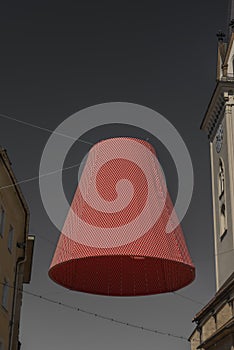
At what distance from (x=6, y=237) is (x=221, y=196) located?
29.9 meters

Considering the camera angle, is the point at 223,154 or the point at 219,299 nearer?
the point at 219,299

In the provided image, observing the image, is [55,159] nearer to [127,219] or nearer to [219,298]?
[127,219]

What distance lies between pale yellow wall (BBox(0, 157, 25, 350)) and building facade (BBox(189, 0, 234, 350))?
16.8 metres

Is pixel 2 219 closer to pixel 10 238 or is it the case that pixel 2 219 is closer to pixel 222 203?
pixel 10 238

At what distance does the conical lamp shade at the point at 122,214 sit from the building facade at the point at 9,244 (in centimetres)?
1327

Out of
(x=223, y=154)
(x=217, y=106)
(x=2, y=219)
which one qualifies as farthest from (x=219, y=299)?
(x=2, y=219)

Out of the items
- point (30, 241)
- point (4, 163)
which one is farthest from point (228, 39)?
point (4, 163)

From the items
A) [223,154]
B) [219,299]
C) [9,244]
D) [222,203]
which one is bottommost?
[219,299]

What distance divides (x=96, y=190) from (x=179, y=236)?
939mm

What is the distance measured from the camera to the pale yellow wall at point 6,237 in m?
20.6

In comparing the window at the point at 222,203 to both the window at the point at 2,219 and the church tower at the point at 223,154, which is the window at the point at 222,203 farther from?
the window at the point at 2,219

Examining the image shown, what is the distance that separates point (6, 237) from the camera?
70.8 ft

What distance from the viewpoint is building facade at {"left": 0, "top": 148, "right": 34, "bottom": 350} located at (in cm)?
2057

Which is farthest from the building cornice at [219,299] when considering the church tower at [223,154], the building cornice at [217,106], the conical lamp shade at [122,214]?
the conical lamp shade at [122,214]
